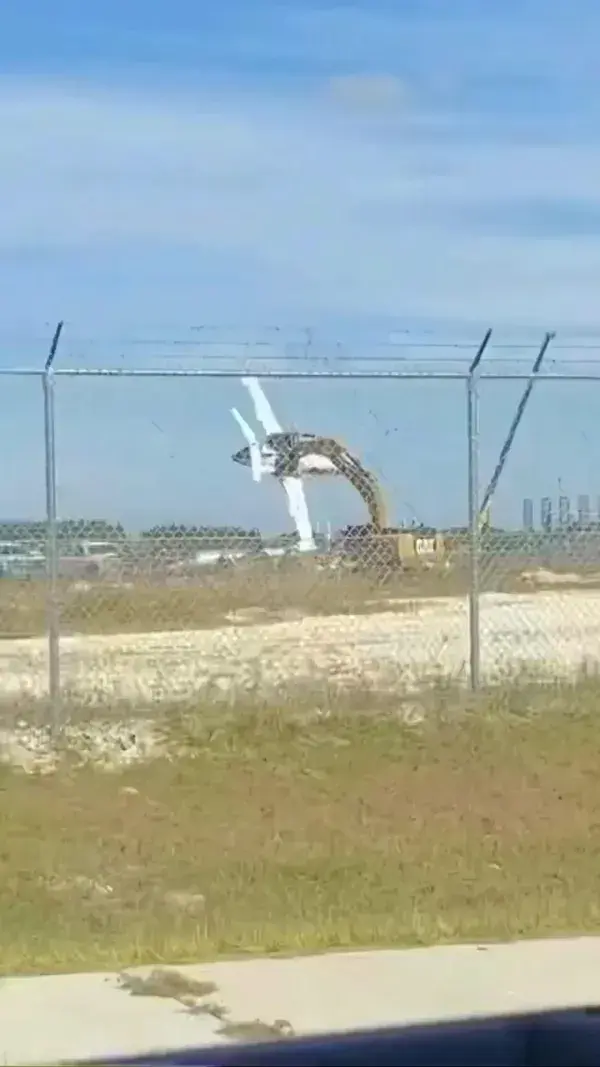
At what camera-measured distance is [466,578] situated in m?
12.2

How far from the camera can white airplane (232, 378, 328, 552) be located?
10.7 meters

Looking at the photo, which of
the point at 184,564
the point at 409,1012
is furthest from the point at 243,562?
the point at 409,1012

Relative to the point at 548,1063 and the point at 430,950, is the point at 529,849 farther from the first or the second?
the point at 548,1063

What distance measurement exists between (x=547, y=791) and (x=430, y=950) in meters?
3.25

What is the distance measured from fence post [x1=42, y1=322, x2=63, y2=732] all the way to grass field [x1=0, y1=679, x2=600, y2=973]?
0.54 m

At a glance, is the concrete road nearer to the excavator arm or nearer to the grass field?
the grass field

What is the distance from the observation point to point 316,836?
8898mm

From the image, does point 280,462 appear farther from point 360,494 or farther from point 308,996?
point 308,996

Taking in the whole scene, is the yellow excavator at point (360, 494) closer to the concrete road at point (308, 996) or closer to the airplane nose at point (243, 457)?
the airplane nose at point (243, 457)

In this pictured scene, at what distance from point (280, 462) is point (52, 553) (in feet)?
5.34

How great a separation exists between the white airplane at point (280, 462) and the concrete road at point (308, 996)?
4.48 meters

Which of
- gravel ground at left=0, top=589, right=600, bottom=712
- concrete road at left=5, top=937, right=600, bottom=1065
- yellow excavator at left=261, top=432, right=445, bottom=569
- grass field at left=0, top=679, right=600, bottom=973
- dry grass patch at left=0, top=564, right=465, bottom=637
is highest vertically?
yellow excavator at left=261, top=432, right=445, bottom=569

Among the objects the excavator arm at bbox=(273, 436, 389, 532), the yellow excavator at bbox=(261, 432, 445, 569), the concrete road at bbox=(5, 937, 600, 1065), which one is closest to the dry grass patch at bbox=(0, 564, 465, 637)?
the yellow excavator at bbox=(261, 432, 445, 569)

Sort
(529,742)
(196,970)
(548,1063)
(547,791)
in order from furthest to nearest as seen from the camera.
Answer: (529,742) < (547,791) < (196,970) < (548,1063)
